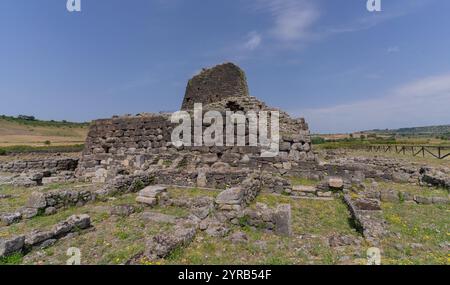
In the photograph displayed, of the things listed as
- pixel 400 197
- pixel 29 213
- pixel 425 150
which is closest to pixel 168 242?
pixel 29 213

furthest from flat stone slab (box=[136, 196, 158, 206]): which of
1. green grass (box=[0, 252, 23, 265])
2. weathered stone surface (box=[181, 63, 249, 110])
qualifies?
weathered stone surface (box=[181, 63, 249, 110])

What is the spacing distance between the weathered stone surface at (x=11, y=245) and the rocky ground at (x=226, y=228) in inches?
0.6

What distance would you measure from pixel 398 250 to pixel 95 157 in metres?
15.9

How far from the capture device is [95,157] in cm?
1623

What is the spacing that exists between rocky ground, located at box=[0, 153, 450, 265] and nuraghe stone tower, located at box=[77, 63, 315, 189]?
7.04ft

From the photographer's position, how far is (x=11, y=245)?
5.09 metres

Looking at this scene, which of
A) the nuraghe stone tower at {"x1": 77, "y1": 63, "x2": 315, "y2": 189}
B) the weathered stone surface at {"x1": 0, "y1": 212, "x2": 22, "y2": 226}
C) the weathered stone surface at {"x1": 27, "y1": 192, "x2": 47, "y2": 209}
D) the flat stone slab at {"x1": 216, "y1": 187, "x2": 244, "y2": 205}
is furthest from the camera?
the nuraghe stone tower at {"x1": 77, "y1": 63, "x2": 315, "y2": 189}

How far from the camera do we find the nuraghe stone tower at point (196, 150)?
11.8m

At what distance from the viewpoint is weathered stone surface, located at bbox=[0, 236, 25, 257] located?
16.3 ft

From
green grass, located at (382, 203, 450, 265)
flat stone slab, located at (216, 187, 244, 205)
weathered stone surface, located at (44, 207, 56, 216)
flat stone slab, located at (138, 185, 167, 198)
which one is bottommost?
green grass, located at (382, 203, 450, 265)

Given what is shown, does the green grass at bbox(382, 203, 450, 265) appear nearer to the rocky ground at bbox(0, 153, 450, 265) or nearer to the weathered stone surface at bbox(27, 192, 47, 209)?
the rocky ground at bbox(0, 153, 450, 265)

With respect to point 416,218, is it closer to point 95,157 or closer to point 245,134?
point 245,134

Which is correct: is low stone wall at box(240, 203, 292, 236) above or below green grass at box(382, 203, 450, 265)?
above

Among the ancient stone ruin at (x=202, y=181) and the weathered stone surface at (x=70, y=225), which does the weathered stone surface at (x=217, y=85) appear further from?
the weathered stone surface at (x=70, y=225)
